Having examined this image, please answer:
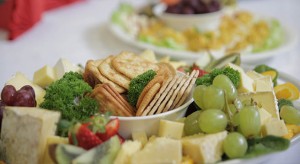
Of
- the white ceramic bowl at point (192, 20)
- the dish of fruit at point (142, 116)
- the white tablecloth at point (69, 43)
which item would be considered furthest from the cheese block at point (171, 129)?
the white ceramic bowl at point (192, 20)

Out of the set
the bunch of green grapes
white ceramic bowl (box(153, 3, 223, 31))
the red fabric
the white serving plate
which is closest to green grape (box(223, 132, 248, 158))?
the bunch of green grapes

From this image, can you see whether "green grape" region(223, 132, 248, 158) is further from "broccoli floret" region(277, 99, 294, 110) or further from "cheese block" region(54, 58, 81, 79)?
"cheese block" region(54, 58, 81, 79)

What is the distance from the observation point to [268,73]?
1.18 metres

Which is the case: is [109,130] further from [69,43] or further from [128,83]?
[69,43]

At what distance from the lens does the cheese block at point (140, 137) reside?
0.86 m

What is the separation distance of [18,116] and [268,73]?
0.71 metres

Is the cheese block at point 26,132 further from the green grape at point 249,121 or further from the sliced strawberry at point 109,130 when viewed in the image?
the green grape at point 249,121

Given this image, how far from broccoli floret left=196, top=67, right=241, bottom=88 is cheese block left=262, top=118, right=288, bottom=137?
0.15 m

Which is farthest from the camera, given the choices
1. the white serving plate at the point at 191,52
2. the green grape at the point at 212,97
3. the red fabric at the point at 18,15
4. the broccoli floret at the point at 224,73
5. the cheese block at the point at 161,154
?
the red fabric at the point at 18,15

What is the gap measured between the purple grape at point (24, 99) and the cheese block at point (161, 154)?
0.27 metres

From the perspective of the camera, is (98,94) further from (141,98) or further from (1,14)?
(1,14)

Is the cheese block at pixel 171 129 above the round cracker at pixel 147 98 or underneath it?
underneath

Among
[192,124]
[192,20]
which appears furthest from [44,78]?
[192,20]

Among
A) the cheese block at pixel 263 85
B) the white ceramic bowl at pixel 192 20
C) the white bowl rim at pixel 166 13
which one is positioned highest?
the white bowl rim at pixel 166 13
